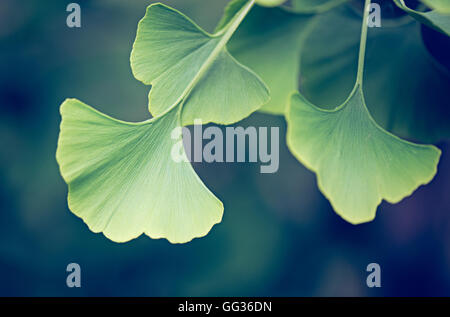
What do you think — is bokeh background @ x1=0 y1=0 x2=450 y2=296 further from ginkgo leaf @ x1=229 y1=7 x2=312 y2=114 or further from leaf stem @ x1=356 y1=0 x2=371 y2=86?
leaf stem @ x1=356 y1=0 x2=371 y2=86

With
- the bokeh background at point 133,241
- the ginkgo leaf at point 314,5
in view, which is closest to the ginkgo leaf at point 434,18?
the ginkgo leaf at point 314,5

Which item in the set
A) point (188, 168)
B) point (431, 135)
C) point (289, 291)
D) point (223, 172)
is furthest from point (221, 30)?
point (289, 291)

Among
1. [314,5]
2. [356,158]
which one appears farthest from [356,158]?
[314,5]

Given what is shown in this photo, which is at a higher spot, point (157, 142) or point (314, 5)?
point (314, 5)

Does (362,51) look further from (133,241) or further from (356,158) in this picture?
(133,241)

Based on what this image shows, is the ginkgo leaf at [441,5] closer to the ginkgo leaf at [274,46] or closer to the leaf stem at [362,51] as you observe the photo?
the leaf stem at [362,51]

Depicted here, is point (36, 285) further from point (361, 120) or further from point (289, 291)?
point (361, 120)
